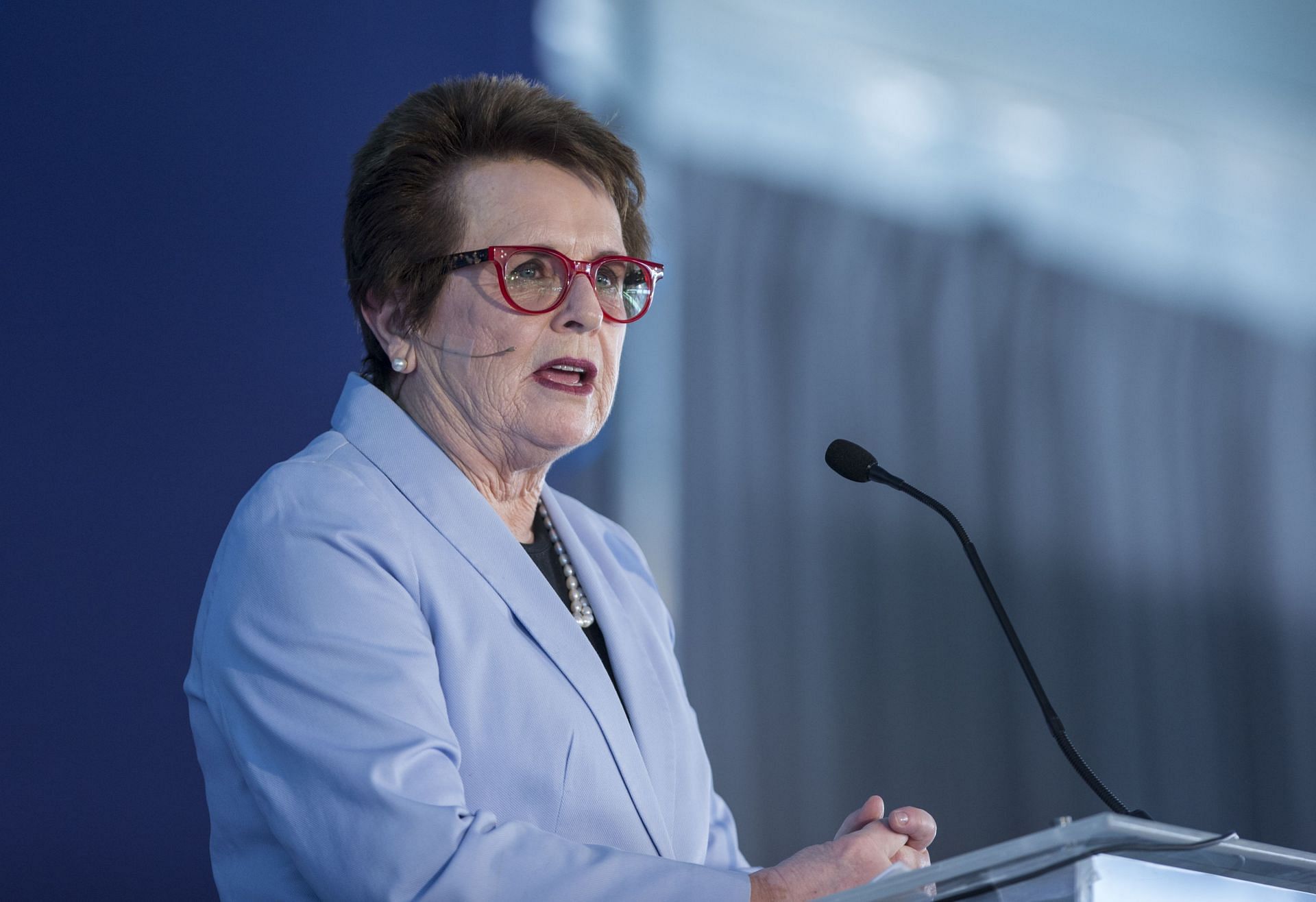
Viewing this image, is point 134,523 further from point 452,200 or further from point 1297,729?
point 1297,729

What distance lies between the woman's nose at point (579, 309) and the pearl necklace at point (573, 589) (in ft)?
0.99

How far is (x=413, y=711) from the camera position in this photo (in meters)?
1.21

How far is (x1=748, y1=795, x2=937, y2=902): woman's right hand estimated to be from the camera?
3.84 feet

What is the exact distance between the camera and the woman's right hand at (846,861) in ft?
3.84

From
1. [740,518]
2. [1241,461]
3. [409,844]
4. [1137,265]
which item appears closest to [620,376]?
[740,518]

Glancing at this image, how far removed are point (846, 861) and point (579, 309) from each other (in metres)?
0.73

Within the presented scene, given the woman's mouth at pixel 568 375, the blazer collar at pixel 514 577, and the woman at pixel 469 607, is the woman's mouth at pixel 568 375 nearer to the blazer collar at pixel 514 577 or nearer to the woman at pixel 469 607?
the woman at pixel 469 607

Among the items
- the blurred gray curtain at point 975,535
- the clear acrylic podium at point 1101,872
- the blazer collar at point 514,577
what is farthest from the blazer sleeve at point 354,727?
the blurred gray curtain at point 975,535

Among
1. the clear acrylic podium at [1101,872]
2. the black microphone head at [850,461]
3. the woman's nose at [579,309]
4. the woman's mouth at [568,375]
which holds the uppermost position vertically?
the woman's nose at [579,309]

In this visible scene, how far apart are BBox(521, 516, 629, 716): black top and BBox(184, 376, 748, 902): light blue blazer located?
0.10 ft

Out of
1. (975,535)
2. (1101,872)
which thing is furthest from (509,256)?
(975,535)

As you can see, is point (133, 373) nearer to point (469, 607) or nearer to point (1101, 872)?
point (469, 607)

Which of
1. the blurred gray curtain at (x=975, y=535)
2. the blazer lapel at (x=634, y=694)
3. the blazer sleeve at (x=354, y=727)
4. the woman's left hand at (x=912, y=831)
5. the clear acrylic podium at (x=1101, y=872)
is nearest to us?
the clear acrylic podium at (x=1101, y=872)

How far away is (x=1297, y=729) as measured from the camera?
2.68 m
